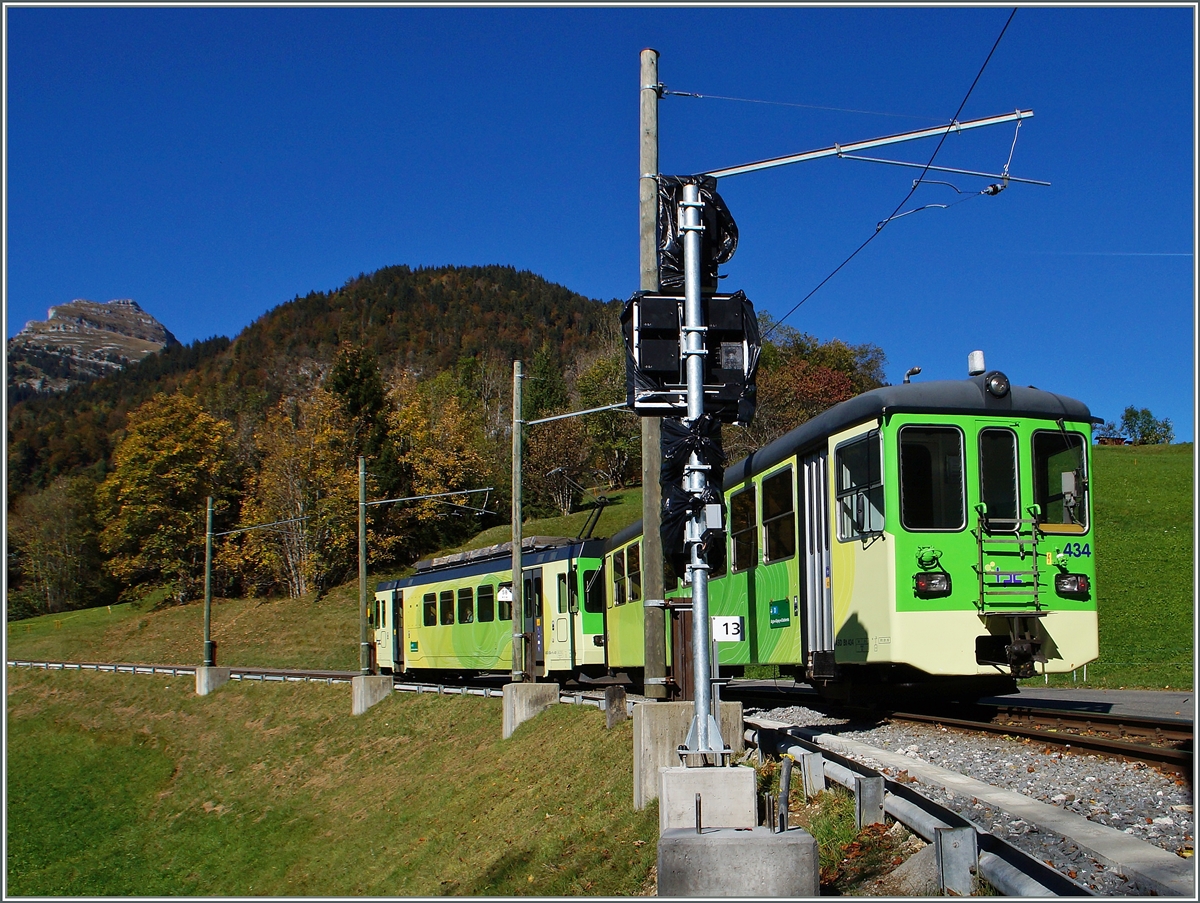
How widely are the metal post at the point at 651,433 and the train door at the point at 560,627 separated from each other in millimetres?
11901

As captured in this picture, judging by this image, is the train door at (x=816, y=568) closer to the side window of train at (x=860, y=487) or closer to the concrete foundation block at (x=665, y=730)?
the side window of train at (x=860, y=487)

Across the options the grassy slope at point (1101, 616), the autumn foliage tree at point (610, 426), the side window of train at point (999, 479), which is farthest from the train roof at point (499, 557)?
the autumn foliage tree at point (610, 426)

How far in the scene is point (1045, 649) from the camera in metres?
10.8

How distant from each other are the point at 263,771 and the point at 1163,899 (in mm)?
27701

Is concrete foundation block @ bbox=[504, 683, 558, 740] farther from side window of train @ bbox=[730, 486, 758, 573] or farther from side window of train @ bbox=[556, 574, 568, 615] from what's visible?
side window of train @ bbox=[730, 486, 758, 573]

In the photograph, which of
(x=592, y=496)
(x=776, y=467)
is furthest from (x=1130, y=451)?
(x=776, y=467)

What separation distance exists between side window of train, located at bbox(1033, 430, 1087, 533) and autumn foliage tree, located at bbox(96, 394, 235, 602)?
2517 inches

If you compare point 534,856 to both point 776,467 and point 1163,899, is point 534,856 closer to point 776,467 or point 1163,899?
point 776,467

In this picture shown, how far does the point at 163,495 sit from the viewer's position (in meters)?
68.5

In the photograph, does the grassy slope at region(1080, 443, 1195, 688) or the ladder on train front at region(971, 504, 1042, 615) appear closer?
the ladder on train front at region(971, 504, 1042, 615)

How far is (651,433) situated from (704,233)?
4726 millimetres

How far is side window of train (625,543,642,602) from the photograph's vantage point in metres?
19.4

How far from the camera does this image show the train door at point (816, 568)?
12180mm

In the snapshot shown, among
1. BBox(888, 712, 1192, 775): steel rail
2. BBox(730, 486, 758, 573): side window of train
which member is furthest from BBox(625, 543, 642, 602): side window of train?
BBox(888, 712, 1192, 775): steel rail
